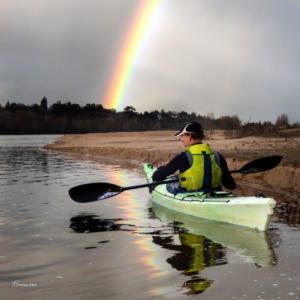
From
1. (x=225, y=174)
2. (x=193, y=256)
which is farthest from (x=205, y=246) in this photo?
(x=225, y=174)

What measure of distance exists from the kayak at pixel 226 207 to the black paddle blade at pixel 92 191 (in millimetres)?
1326

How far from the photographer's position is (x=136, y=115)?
135 meters

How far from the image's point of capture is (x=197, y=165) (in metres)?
7.39

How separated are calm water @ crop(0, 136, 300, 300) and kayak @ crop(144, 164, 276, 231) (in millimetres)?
168

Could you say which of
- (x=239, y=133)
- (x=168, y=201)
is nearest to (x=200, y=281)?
(x=168, y=201)

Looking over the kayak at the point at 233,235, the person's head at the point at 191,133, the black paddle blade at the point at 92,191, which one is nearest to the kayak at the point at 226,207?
the kayak at the point at 233,235

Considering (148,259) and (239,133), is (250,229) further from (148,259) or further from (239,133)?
(239,133)

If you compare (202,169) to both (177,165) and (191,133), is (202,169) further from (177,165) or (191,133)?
(191,133)

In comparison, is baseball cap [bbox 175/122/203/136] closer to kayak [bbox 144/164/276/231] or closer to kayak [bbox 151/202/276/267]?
kayak [bbox 144/164/276/231]

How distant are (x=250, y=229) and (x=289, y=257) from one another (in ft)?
4.61

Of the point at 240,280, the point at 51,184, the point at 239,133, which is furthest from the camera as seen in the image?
the point at 239,133

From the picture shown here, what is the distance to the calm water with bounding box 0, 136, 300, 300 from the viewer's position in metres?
4.50

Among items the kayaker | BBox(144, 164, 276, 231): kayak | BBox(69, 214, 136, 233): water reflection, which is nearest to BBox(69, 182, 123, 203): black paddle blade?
BBox(69, 214, 136, 233): water reflection

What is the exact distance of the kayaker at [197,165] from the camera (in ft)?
24.3
